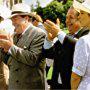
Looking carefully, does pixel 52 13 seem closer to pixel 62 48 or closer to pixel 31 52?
pixel 31 52

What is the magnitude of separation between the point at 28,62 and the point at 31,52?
13 centimetres

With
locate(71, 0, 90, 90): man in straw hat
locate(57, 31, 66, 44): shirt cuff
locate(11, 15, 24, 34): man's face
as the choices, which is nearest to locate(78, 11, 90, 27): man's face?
locate(71, 0, 90, 90): man in straw hat

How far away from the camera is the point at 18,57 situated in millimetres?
5715

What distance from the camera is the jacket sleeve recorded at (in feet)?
18.7

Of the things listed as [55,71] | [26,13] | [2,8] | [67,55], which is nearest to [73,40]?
[67,55]

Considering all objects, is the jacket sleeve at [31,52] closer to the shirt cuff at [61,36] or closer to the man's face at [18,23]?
the man's face at [18,23]

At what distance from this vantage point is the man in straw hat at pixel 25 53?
571 cm

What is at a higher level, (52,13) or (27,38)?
(27,38)

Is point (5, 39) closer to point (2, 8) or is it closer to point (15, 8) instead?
point (15, 8)

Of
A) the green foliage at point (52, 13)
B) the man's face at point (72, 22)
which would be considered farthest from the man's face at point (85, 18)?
the green foliage at point (52, 13)

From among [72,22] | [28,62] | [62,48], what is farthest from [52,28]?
[28,62]

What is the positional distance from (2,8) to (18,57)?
1.34m

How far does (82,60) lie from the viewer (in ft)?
15.1

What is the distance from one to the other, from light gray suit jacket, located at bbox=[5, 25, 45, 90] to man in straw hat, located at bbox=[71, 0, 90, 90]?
1.13 metres
